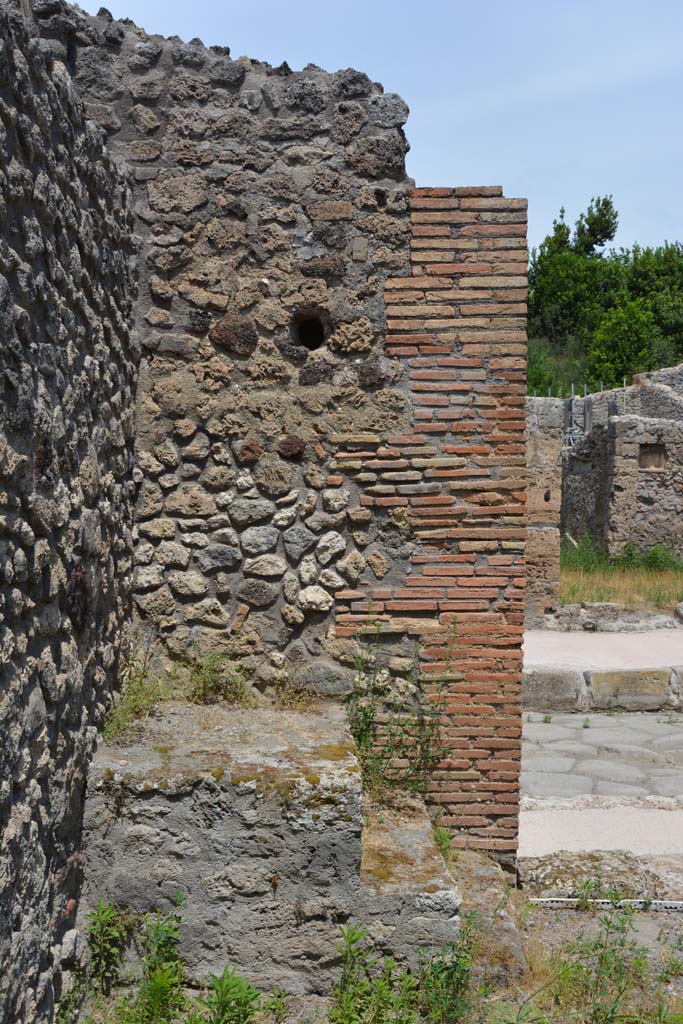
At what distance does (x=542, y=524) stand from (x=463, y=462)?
23.2ft

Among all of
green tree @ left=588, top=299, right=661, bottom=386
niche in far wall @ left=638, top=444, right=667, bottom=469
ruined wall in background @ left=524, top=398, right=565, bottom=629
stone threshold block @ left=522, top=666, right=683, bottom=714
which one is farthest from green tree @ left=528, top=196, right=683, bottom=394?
stone threshold block @ left=522, top=666, right=683, bottom=714

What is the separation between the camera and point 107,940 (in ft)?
10.2

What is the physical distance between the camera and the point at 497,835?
4.17 meters

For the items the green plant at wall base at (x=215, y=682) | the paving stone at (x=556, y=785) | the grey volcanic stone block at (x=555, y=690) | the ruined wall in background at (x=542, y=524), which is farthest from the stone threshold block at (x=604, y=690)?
the green plant at wall base at (x=215, y=682)

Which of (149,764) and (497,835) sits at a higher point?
(149,764)

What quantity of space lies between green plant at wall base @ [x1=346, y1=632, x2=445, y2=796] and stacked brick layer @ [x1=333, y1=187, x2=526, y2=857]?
0.29 ft

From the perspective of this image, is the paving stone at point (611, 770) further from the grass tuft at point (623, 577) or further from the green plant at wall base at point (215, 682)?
the grass tuft at point (623, 577)

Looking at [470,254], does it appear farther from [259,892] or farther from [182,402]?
[259,892]

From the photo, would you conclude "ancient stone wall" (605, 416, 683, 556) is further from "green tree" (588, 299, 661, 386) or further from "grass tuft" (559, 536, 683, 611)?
"green tree" (588, 299, 661, 386)

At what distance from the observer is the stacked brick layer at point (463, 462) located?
412 centimetres

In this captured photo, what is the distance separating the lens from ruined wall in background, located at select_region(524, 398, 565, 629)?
10859 mm

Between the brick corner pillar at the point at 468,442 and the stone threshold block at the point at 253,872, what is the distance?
1.02 meters

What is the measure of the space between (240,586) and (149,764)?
1.07 metres

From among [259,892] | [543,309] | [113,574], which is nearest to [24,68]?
[113,574]
